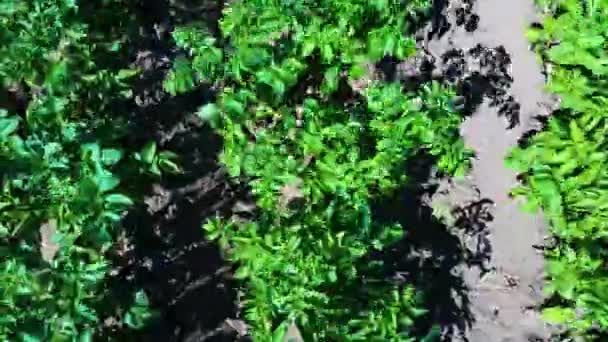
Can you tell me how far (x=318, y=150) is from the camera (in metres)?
2.71

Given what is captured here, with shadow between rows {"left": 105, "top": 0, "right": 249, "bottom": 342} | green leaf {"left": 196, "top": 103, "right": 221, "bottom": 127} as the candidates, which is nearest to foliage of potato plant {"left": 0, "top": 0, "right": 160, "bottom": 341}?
green leaf {"left": 196, "top": 103, "right": 221, "bottom": 127}

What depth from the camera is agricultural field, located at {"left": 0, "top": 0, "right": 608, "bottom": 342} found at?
2596mm

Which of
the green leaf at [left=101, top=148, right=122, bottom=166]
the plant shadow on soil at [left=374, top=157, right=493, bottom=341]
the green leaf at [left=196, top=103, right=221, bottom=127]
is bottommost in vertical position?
the plant shadow on soil at [left=374, top=157, right=493, bottom=341]

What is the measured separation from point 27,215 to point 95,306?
0.42 m

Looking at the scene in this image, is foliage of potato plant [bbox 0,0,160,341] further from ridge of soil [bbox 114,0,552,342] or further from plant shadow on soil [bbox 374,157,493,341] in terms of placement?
plant shadow on soil [bbox 374,157,493,341]

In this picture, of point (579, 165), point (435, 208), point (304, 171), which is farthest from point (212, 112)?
point (579, 165)

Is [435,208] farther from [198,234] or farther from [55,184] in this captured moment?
[55,184]

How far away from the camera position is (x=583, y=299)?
298 cm

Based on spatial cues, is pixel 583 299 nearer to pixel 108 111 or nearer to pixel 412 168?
pixel 412 168

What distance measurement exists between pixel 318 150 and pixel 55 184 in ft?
2.88

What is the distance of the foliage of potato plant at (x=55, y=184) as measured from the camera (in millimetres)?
2525

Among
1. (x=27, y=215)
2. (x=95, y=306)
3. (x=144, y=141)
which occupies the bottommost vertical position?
(x=95, y=306)

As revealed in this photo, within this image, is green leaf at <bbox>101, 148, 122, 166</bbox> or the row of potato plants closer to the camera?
green leaf at <bbox>101, 148, 122, 166</bbox>

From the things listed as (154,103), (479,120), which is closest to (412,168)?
(479,120)
